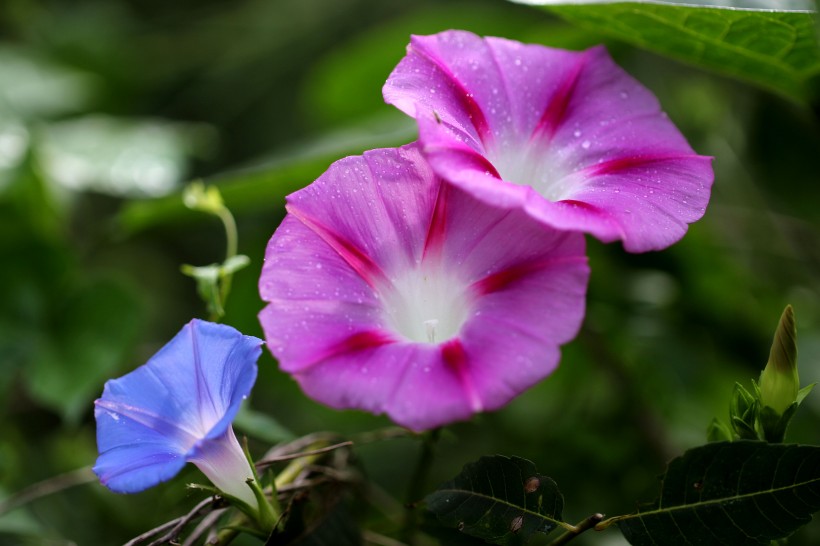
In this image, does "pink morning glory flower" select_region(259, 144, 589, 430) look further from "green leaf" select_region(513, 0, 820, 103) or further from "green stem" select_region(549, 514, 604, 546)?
"green leaf" select_region(513, 0, 820, 103)

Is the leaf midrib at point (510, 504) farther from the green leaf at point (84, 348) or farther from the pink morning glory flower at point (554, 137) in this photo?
the green leaf at point (84, 348)

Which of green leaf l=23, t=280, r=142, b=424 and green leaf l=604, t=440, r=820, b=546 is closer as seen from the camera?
green leaf l=604, t=440, r=820, b=546

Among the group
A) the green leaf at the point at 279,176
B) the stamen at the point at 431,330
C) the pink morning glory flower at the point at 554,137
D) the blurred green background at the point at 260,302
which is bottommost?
the blurred green background at the point at 260,302

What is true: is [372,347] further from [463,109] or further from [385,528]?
[385,528]

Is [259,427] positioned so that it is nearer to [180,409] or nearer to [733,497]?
[180,409]

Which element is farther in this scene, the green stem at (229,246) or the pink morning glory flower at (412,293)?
the green stem at (229,246)

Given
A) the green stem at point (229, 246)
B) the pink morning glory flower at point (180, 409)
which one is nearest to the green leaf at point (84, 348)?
the green stem at point (229, 246)

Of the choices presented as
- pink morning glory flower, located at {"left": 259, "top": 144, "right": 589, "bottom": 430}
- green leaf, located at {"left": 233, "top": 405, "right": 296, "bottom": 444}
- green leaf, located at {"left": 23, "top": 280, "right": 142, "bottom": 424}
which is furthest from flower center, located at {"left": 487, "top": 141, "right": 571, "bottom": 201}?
green leaf, located at {"left": 23, "top": 280, "right": 142, "bottom": 424}
